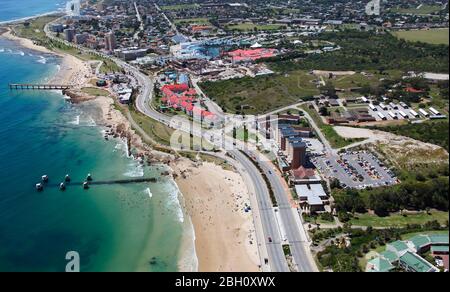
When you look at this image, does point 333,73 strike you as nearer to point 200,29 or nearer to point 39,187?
point 39,187

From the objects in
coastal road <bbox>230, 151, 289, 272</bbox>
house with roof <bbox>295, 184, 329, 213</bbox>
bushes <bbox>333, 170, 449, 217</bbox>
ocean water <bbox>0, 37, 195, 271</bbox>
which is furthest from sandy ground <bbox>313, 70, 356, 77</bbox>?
bushes <bbox>333, 170, 449, 217</bbox>

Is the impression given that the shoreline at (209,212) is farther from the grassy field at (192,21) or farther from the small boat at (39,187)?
the grassy field at (192,21)

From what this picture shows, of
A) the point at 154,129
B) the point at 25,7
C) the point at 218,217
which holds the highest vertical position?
the point at 25,7

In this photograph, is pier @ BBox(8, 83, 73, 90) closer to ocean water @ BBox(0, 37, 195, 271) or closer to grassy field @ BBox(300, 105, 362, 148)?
ocean water @ BBox(0, 37, 195, 271)

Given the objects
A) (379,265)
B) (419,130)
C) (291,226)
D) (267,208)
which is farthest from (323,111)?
(379,265)

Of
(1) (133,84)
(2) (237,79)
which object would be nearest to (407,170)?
(2) (237,79)

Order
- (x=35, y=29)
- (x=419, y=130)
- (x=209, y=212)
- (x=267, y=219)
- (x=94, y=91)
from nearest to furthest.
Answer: (x=267, y=219)
(x=209, y=212)
(x=419, y=130)
(x=94, y=91)
(x=35, y=29)

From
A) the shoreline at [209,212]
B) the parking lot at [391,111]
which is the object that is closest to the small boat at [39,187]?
the shoreline at [209,212]
